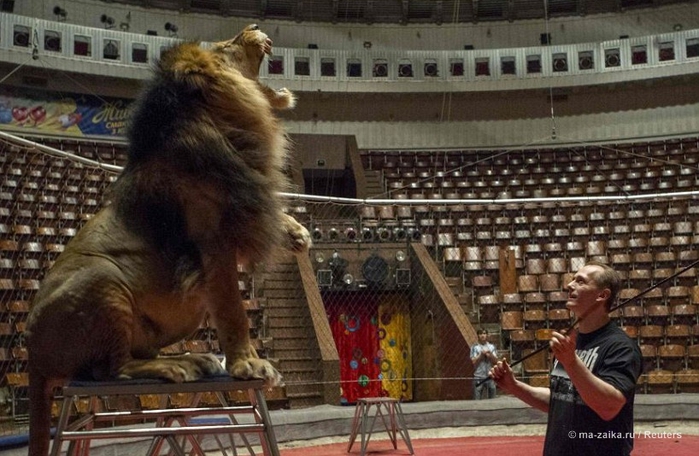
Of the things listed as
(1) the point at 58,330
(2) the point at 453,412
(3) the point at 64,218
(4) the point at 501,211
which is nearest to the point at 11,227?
(3) the point at 64,218

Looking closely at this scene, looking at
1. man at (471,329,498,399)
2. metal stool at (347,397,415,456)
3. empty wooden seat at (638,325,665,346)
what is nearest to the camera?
metal stool at (347,397,415,456)

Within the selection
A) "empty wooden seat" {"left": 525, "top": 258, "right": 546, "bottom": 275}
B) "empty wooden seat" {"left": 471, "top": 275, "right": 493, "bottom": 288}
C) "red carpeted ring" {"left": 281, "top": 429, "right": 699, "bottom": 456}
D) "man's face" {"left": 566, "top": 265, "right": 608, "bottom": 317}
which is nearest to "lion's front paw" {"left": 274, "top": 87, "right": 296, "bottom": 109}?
"man's face" {"left": 566, "top": 265, "right": 608, "bottom": 317}

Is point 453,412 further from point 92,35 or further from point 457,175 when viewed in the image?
point 92,35

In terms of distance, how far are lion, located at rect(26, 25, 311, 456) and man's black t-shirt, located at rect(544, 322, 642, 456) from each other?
Answer: 115 cm

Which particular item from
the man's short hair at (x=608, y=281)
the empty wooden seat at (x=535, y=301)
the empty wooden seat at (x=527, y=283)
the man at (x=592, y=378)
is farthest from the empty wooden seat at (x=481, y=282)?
the man's short hair at (x=608, y=281)

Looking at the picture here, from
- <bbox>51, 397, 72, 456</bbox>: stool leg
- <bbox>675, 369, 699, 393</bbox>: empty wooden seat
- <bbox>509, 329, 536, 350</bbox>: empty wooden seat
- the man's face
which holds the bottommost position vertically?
<bbox>675, 369, 699, 393</bbox>: empty wooden seat

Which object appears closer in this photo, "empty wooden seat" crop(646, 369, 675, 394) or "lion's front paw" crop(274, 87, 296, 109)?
"lion's front paw" crop(274, 87, 296, 109)

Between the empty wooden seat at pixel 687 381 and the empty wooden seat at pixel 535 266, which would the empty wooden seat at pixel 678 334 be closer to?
the empty wooden seat at pixel 687 381

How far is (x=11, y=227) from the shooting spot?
10.3 meters

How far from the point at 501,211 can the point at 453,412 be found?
6.01 metres

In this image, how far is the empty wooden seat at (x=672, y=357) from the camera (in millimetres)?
10328

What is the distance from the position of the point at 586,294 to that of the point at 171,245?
1528mm

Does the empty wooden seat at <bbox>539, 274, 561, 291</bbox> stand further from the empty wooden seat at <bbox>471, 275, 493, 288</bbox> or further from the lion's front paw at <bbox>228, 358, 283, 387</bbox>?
the lion's front paw at <bbox>228, 358, 283, 387</bbox>

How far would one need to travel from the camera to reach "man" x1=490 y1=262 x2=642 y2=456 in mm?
2574
